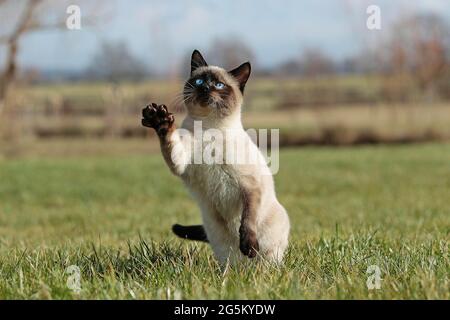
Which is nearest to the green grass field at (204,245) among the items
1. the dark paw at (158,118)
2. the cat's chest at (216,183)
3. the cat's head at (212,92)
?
the cat's chest at (216,183)

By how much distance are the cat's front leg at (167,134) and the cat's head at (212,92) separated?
0.30m

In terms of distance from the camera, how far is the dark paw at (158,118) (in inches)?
159

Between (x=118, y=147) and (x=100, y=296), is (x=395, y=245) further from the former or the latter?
(x=118, y=147)

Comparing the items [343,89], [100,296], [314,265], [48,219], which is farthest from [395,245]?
[343,89]

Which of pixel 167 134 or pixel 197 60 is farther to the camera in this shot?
pixel 197 60

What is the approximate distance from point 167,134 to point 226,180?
56 cm

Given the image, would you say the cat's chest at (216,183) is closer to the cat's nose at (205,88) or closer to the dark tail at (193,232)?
the cat's nose at (205,88)

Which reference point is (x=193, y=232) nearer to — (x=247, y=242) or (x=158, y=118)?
(x=247, y=242)

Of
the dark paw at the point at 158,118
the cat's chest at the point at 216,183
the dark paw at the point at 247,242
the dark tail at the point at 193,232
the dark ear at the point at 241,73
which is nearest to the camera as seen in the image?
the dark paw at the point at 158,118

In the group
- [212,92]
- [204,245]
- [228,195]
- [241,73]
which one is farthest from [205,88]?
[204,245]

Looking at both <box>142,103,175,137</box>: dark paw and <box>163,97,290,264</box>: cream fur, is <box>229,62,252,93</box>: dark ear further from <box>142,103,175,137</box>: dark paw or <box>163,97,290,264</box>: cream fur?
<box>142,103,175,137</box>: dark paw

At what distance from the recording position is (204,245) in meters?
5.80

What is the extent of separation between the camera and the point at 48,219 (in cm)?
1231
